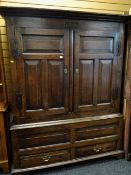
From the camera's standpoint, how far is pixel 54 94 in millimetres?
1801

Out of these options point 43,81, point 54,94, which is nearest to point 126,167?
point 54,94

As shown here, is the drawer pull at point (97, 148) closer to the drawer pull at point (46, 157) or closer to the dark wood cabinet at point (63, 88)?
the dark wood cabinet at point (63, 88)

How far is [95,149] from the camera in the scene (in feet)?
6.81

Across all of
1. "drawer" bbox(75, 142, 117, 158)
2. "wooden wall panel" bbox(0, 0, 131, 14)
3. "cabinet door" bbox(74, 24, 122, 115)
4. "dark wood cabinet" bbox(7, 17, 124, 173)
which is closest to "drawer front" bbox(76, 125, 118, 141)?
"dark wood cabinet" bbox(7, 17, 124, 173)

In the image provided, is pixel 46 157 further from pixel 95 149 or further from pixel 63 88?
pixel 63 88

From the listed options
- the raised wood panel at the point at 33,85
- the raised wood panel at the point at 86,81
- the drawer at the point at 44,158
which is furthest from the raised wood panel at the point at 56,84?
the drawer at the point at 44,158

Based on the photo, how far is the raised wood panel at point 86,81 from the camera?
1.82m

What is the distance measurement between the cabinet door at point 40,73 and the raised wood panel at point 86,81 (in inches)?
7.3

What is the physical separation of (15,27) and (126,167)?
216 cm

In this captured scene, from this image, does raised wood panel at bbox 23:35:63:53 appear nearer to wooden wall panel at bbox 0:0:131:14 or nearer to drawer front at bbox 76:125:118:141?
wooden wall panel at bbox 0:0:131:14

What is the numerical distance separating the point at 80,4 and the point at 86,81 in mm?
1090

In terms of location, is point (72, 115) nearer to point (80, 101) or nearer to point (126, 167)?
point (80, 101)

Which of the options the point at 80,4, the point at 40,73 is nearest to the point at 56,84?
the point at 40,73

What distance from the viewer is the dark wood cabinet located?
1.63 metres
